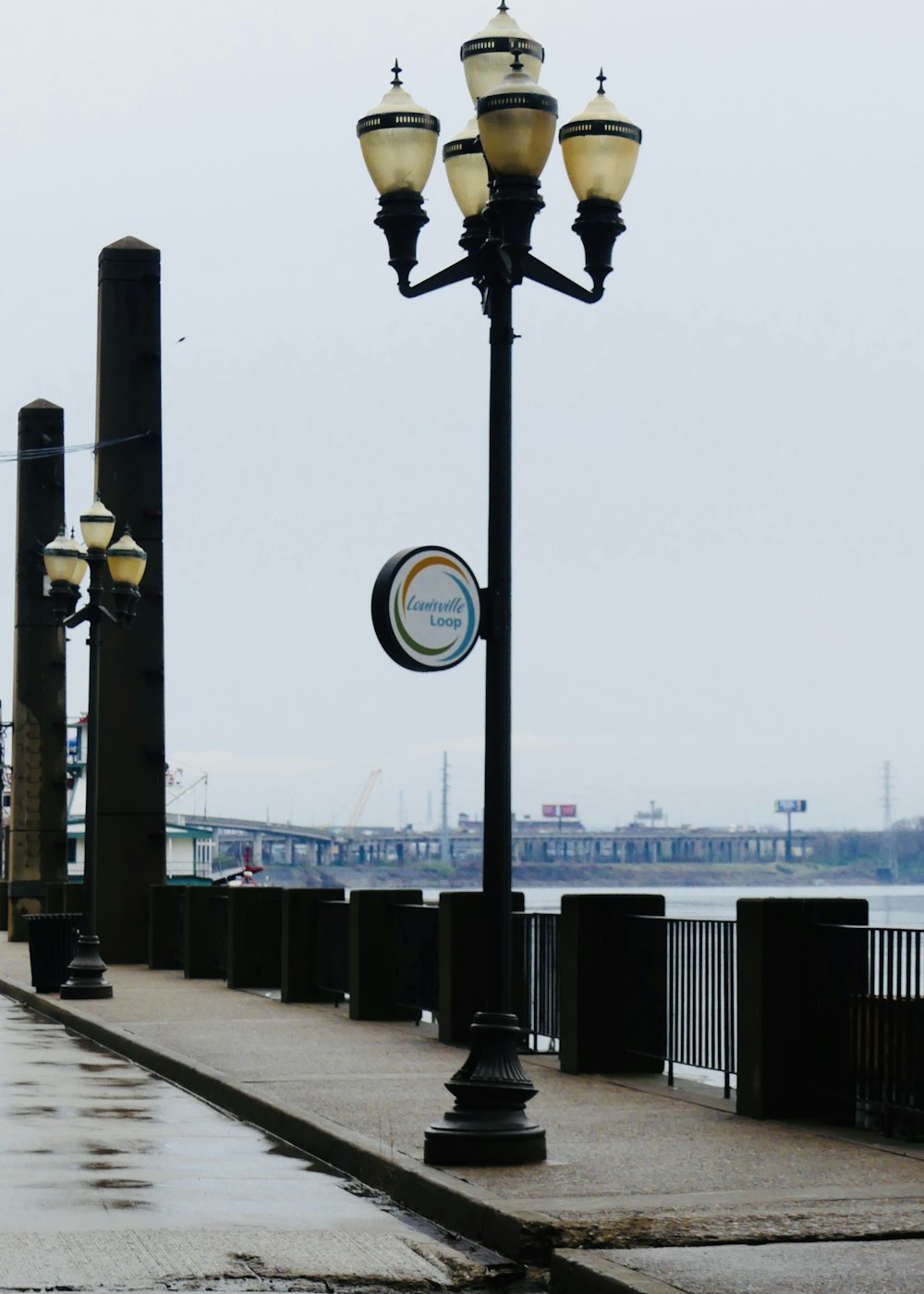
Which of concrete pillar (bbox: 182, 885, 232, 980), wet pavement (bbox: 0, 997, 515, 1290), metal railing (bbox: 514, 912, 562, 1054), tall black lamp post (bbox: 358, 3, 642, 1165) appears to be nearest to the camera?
wet pavement (bbox: 0, 997, 515, 1290)

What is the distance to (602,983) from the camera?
604 inches

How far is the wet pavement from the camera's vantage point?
28.4 ft

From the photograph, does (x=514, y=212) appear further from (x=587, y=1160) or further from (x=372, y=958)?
(x=372, y=958)

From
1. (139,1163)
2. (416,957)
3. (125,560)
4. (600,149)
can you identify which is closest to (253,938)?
(125,560)

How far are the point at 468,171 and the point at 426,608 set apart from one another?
2828mm

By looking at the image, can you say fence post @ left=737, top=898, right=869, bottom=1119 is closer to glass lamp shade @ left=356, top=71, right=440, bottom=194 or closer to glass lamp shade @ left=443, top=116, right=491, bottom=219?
glass lamp shade @ left=443, top=116, right=491, bottom=219

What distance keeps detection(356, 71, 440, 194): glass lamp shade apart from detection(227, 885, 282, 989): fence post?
47.0 ft

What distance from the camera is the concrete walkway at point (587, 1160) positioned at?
8781 mm

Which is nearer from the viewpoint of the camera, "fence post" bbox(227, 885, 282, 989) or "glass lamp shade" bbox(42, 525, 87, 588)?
"fence post" bbox(227, 885, 282, 989)

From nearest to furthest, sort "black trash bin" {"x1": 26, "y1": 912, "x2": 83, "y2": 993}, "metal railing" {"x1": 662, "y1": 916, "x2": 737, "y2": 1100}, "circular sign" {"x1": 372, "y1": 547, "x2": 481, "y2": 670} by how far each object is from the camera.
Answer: "circular sign" {"x1": 372, "y1": 547, "x2": 481, "y2": 670}
"metal railing" {"x1": 662, "y1": 916, "x2": 737, "y2": 1100}
"black trash bin" {"x1": 26, "y1": 912, "x2": 83, "y2": 993}

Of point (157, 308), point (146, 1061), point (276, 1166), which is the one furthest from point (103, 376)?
point (276, 1166)

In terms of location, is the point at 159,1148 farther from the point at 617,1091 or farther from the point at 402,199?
the point at 402,199

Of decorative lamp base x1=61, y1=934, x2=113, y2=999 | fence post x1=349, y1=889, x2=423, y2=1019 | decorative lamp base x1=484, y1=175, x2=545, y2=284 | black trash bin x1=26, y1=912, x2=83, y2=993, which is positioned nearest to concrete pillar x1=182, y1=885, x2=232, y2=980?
black trash bin x1=26, y1=912, x2=83, y2=993

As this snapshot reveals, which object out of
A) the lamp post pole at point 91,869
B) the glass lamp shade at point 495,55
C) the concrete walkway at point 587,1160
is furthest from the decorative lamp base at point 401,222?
the lamp post pole at point 91,869
